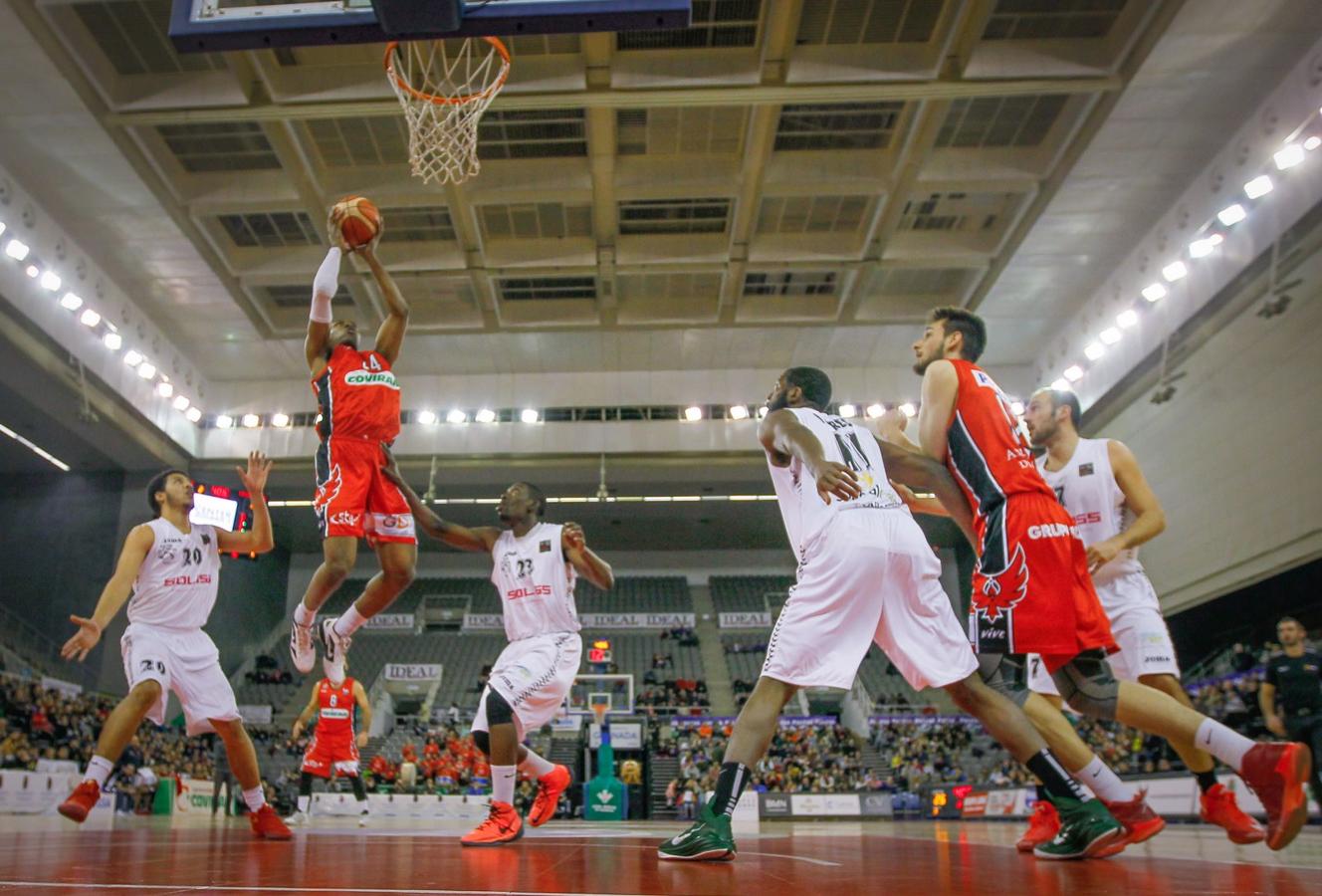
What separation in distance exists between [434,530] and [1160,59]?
12.4 m

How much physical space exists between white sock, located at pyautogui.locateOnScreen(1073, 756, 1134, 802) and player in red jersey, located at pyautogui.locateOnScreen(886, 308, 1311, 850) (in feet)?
0.19

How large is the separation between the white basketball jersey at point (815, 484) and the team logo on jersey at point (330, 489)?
Answer: 2.54m

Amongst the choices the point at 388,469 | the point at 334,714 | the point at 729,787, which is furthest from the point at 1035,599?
the point at 334,714

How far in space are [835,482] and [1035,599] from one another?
3.11 feet

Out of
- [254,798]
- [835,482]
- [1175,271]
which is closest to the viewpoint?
[835,482]

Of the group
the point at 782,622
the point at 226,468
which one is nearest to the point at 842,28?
the point at 782,622

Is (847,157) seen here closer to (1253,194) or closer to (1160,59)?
(1160,59)

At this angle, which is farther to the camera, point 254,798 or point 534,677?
point 254,798

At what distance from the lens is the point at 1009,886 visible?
A: 2.70 m

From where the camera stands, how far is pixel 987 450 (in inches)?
153

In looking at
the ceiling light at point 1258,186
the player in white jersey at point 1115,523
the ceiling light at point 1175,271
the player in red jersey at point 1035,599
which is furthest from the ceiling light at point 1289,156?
the player in red jersey at point 1035,599

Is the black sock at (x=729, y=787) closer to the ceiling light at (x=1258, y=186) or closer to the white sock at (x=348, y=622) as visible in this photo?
the white sock at (x=348, y=622)

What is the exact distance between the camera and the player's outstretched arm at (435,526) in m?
5.44

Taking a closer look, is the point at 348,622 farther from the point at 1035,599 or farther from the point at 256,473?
the point at 1035,599
